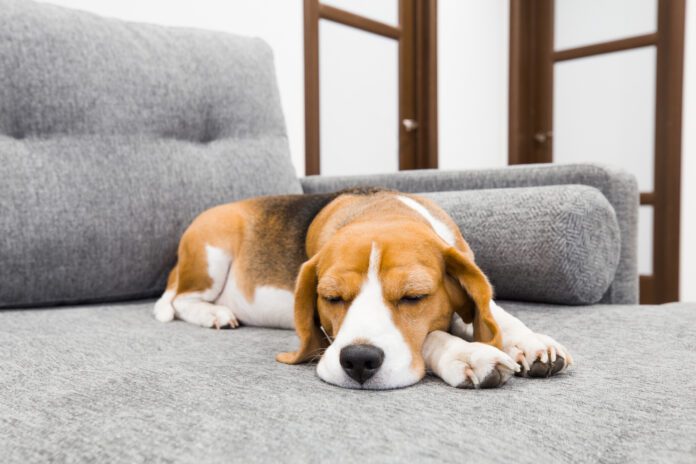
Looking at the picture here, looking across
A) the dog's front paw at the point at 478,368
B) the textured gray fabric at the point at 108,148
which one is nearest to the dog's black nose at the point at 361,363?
the dog's front paw at the point at 478,368

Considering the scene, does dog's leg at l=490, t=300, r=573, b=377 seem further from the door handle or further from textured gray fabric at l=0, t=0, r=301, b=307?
the door handle

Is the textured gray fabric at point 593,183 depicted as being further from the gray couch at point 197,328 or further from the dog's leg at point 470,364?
the dog's leg at point 470,364

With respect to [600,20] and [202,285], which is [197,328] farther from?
[600,20]

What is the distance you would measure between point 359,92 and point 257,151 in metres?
1.84

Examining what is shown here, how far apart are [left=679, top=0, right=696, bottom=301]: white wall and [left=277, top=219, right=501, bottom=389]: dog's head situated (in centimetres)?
330

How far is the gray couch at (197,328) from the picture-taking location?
744mm

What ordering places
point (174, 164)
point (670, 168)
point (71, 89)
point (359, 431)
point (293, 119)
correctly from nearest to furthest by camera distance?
point (359, 431), point (71, 89), point (174, 164), point (293, 119), point (670, 168)

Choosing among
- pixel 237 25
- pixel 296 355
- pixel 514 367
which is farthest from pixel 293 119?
pixel 514 367

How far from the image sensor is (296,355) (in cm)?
114

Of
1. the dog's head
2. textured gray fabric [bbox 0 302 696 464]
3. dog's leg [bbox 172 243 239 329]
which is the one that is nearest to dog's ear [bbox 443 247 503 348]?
the dog's head

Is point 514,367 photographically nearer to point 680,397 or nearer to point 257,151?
point 680,397

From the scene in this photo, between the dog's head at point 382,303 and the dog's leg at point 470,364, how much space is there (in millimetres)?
37

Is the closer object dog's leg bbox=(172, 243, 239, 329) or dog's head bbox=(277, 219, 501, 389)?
dog's head bbox=(277, 219, 501, 389)

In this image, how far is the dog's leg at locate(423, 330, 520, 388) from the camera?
969mm
